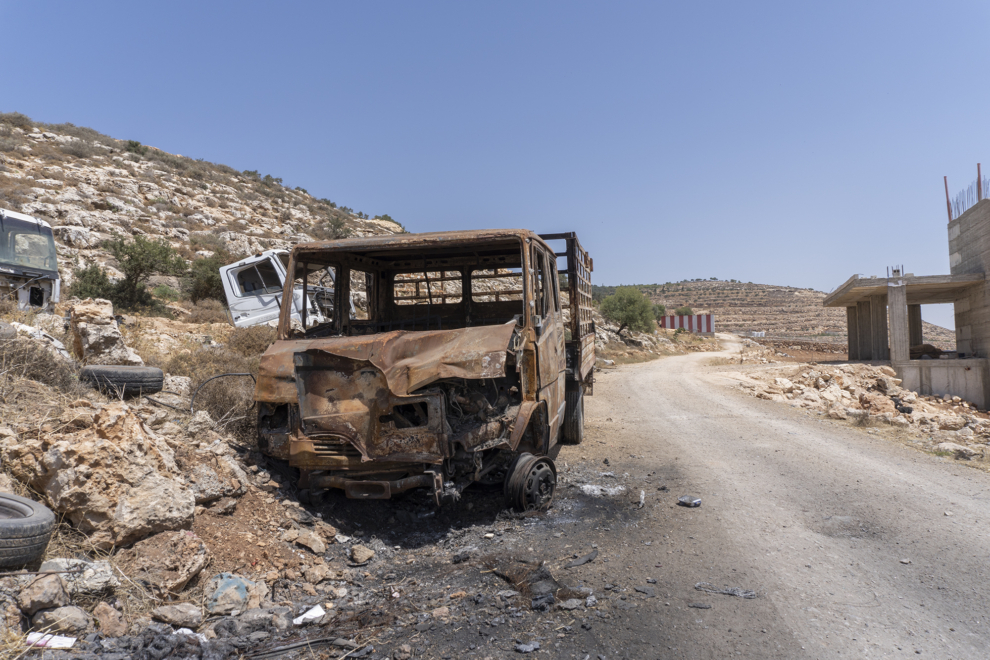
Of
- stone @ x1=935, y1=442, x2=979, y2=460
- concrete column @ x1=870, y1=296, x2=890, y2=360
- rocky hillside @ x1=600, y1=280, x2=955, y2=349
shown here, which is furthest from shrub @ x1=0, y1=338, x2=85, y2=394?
rocky hillside @ x1=600, y1=280, x2=955, y2=349

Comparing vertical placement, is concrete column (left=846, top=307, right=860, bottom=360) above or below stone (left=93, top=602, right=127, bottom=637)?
above

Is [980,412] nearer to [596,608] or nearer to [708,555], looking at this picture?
[708,555]

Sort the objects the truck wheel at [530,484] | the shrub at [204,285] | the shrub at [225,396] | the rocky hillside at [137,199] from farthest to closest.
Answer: the rocky hillside at [137,199]
the shrub at [204,285]
the shrub at [225,396]
the truck wheel at [530,484]

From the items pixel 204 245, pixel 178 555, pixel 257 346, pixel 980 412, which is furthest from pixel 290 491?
pixel 204 245

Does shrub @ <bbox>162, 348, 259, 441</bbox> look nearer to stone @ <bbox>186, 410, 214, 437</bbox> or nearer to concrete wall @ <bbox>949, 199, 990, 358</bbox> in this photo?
stone @ <bbox>186, 410, 214, 437</bbox>

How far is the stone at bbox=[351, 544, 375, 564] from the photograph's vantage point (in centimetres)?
416

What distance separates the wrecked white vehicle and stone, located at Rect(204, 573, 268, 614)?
23.8 feet

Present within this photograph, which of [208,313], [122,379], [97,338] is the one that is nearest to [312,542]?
[122,379]

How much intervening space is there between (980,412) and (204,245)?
87.9ft

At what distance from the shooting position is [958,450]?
7.83 meters

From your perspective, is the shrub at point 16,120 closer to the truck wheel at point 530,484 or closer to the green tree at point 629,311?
the green tree at point 629,311

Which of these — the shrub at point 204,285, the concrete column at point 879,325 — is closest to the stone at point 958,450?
the concrete column at point 879,325

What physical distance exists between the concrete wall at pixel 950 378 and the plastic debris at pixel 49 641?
64.6ft

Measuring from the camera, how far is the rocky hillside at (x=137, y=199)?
70.2 feet
